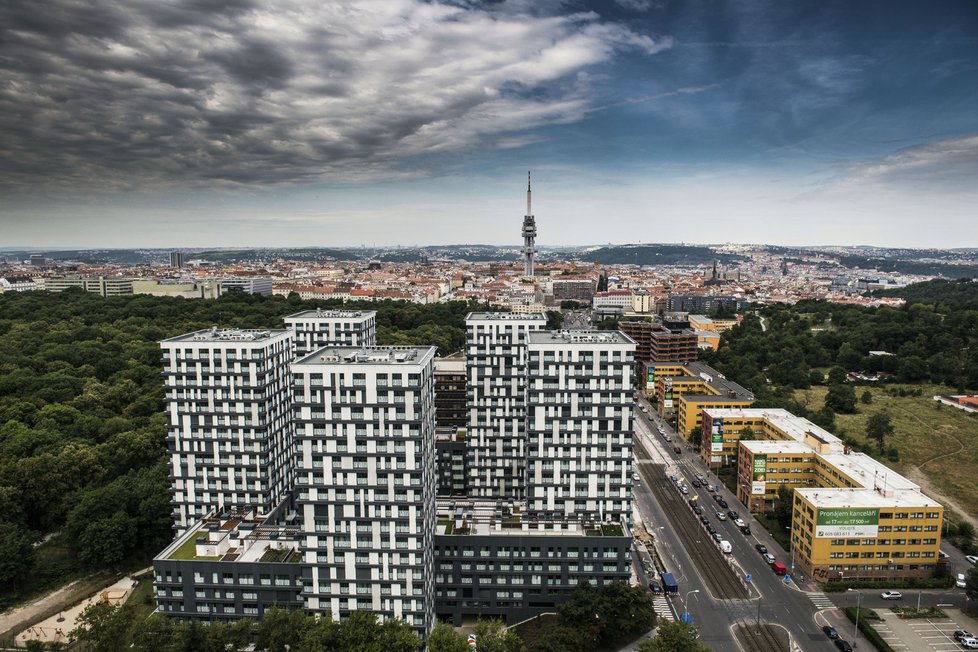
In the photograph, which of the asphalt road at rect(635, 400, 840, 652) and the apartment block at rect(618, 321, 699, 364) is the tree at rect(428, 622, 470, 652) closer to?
the asphalt road at rect(635, 400, 840, 652)

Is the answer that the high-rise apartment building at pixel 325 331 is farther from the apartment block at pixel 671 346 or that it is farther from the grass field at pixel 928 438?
the apartment block at pixel 671 346

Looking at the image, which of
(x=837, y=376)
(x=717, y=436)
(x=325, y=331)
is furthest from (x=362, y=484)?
(x=837, y=376)

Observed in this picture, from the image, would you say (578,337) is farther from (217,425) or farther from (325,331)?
(217,425)

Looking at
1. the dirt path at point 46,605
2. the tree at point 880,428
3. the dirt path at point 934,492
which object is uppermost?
the tree at point 880,428

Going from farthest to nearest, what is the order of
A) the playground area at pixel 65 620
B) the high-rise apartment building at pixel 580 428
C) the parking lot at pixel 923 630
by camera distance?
the high-rise apartment building at pixel 580 428 < the playground area at pixel 65 620 < the parking lot at pixel 923 630

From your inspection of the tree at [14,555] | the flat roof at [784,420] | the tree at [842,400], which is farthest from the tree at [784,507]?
the tree at [14,555]

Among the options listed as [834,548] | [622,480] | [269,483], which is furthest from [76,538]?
[834,548]

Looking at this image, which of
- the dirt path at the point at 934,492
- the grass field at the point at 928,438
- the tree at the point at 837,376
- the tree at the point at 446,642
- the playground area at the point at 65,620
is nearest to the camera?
the tree at the point at 446,642

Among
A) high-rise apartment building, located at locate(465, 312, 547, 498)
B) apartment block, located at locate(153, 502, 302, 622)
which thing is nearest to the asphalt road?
high-rise apartment building, located at locate(465, 312, 547, 498)
